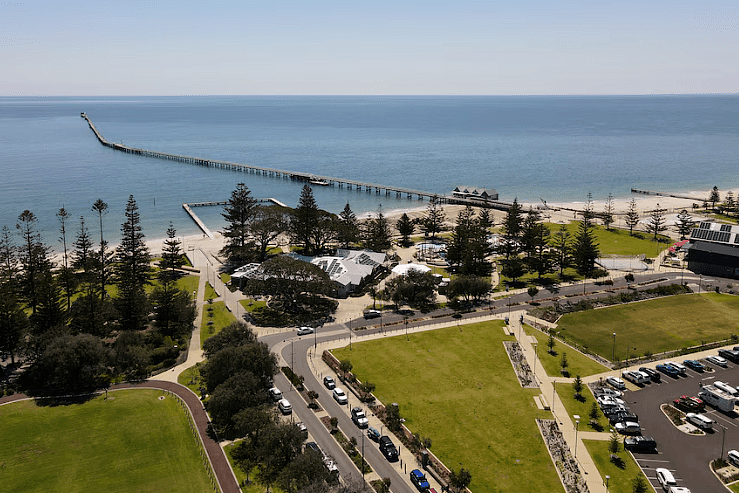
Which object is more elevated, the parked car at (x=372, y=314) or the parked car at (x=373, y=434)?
the parked car at (x=372, y=314)

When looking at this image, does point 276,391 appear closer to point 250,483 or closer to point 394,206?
point 250,483

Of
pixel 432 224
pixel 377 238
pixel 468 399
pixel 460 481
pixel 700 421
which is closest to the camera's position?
pixel 460 481

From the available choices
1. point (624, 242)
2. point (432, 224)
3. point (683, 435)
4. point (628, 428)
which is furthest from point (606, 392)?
point (432, 224)

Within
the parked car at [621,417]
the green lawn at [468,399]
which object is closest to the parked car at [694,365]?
the parked car at [621,417]

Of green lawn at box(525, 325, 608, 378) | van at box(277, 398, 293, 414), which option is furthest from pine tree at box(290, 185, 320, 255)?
van at box(277, 398, 293, 414)

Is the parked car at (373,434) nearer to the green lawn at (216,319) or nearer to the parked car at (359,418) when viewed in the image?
the parked car at (359,418)

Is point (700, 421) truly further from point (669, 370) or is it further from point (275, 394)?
point (275, 394)

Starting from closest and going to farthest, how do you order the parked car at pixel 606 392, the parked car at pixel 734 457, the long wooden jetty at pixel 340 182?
1. the parked car at pixel 734 457
2. the parked car at pixel 606 392
3. the long wooden jetty at pixel 340 182
